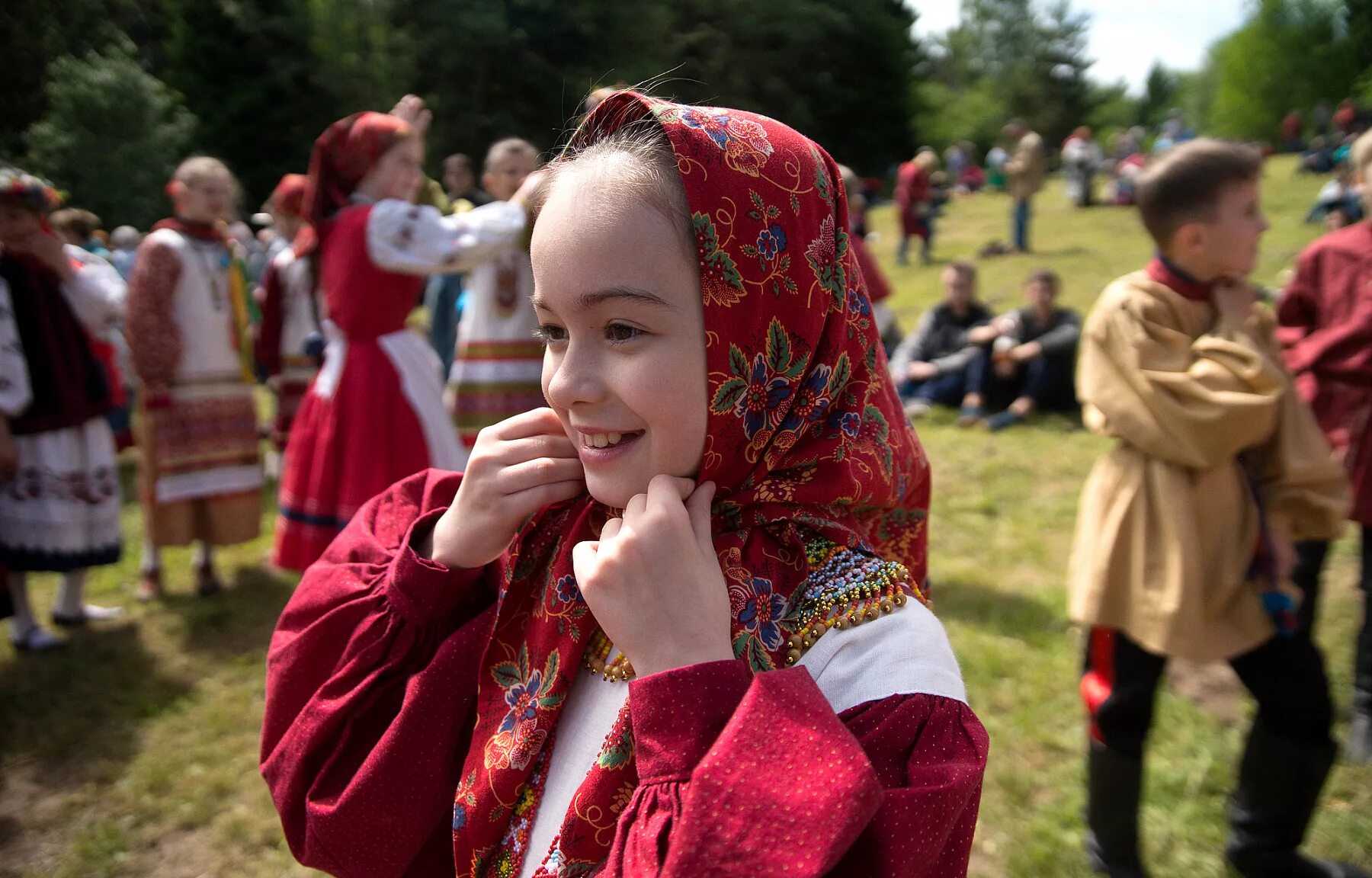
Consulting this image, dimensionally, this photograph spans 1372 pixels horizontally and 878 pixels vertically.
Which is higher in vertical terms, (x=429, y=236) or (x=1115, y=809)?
→ (x=429, y=236)

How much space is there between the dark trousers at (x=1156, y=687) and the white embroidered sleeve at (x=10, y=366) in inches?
170

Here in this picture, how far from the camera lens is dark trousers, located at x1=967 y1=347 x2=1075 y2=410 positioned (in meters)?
8.00

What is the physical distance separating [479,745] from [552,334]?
53 centimetres

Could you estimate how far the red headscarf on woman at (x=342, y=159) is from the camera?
380 centimetres

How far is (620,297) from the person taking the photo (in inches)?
41.1

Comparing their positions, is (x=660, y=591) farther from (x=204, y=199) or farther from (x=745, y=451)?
(x=204, y=199)

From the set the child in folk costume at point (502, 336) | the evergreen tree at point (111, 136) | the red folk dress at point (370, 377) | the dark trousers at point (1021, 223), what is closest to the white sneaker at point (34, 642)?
the red folk dress at point (370, 377)

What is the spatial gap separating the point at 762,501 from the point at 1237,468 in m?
1.79

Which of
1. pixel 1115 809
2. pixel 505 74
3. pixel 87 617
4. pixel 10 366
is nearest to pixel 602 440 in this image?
pixel 1115 809

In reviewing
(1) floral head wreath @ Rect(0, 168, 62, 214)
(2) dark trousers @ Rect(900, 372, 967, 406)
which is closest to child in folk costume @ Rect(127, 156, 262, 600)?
(1) floral head wreath @ Rect(0, 168, 62, 214)

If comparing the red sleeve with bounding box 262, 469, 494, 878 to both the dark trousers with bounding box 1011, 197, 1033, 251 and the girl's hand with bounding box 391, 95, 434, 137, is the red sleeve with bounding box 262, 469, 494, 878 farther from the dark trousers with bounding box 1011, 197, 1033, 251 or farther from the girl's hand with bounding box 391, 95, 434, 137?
the dark trousers with bounding box 1011, 197, 1033, 251

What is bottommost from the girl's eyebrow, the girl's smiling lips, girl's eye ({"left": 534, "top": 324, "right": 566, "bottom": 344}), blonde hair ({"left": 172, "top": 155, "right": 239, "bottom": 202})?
the girl's smiling lips

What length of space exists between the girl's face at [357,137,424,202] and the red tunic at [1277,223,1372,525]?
131 inches

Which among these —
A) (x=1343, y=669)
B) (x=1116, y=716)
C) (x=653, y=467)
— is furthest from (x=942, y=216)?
(x=653, y=467)
